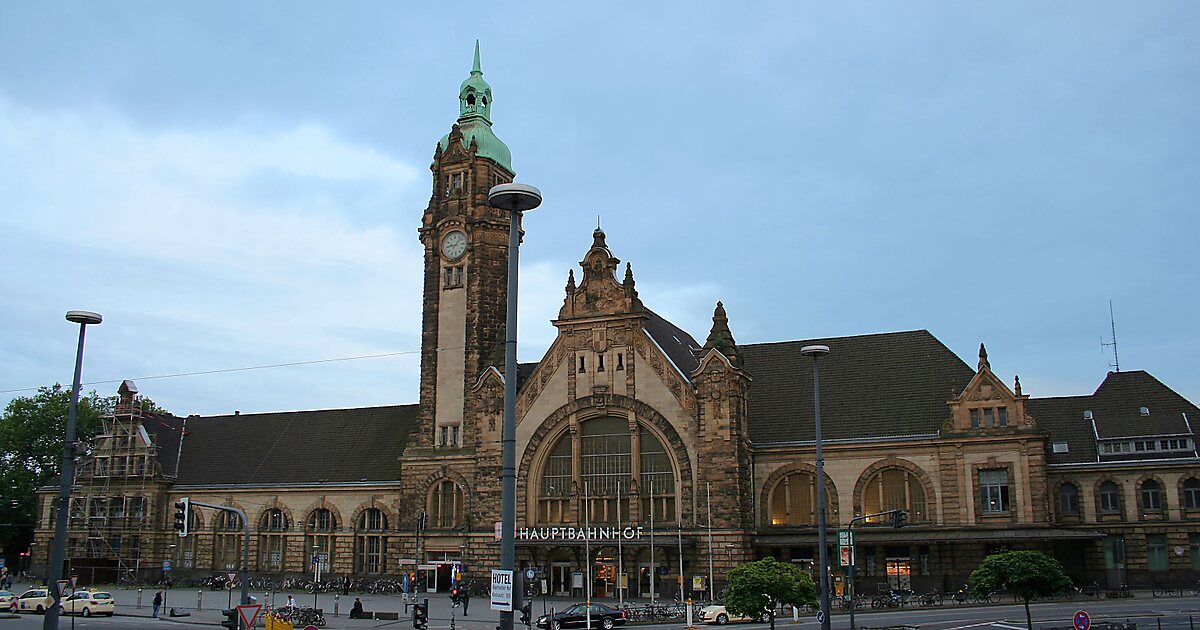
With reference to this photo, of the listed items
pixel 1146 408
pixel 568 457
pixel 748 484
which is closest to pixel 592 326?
pixel 568 457

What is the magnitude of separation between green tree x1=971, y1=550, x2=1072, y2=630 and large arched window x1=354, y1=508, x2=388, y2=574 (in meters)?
52.5

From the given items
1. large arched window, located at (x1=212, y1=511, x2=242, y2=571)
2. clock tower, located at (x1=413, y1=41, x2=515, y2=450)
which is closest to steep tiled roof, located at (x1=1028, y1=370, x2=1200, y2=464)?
clock tower, located at (x1=413, y1=41, x2=515, y2=450)

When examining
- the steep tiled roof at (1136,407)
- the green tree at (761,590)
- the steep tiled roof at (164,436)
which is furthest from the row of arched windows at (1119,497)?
the steep tiled roof at (164,436)

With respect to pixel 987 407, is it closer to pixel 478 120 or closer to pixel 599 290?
pixel 599 290

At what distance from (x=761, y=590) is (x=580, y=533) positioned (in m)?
30.8

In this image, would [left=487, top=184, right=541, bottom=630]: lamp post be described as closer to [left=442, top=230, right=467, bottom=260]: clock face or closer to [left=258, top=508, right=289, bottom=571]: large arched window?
[left=442, top=230, right=467, bottom=260]: clock face

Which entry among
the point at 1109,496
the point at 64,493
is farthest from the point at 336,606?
the point at 1109,496

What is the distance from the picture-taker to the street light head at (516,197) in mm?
20828

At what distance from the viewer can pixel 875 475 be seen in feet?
215

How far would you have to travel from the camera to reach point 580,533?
6612cm

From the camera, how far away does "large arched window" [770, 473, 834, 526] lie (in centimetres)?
6612

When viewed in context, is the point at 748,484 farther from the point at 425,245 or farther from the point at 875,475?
the point at 425,245

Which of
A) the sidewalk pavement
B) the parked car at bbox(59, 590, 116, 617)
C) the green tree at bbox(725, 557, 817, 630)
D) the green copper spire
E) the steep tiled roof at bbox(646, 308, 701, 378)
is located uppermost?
the green copper spire

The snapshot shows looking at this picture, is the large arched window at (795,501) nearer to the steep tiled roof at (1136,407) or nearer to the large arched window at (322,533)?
the steep tiled roof at (1136,407)
